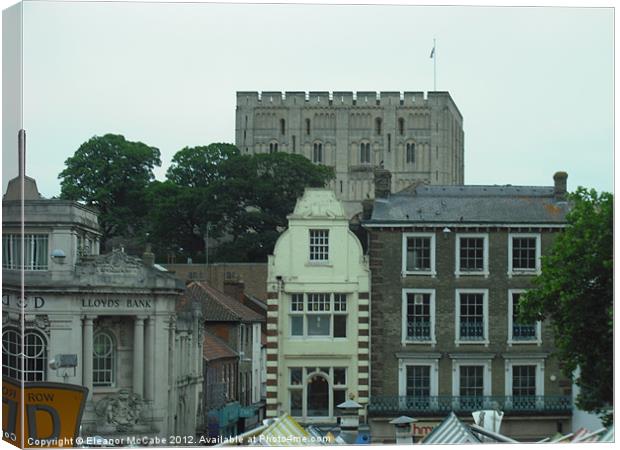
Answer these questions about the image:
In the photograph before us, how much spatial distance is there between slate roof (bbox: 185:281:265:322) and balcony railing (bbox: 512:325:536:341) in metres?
5.37

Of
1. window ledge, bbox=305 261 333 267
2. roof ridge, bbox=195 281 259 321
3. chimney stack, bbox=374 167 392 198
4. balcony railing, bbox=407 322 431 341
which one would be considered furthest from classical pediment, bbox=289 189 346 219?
roof ridge, bbox=195 281 259 321

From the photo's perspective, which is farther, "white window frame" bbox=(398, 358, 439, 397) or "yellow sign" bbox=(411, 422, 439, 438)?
"white window frame" bbox=(398, 358, 439, 397)

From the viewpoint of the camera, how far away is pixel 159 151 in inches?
1384

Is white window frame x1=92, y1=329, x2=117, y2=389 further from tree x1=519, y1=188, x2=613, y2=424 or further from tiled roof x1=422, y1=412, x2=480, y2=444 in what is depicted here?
tree x1=519, y1=188, x2=613, y2=424

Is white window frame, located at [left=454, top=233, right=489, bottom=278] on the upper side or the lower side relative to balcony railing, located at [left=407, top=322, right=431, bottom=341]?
upper

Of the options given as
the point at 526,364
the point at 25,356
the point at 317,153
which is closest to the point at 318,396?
the point at 526,364

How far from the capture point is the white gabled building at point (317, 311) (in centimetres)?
3681

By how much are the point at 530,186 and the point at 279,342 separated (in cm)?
595

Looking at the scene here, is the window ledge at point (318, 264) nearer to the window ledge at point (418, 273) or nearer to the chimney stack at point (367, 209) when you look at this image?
the chimney stack at point (367, 209)

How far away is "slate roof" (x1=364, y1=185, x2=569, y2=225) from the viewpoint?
36.8 meters

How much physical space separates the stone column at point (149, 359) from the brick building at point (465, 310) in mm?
4511

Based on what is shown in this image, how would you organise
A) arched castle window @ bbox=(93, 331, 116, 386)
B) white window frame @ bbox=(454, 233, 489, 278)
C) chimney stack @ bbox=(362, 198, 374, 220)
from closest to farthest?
arched castle window @ bbox=(93, 331, 116, 386) < white window frame @ bbox=(454, 233, 489, 278) < chimney stack @ bbox=(362, 198, 374, 220)

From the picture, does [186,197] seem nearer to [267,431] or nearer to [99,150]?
[99,150]

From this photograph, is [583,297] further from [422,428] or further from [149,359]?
[149,359]
